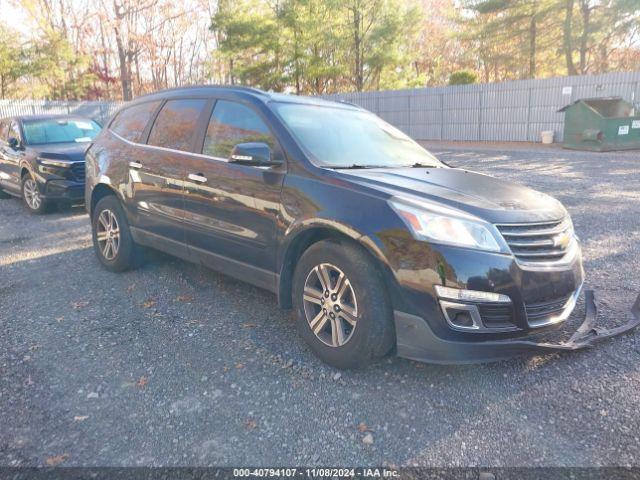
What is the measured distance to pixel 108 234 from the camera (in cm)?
501

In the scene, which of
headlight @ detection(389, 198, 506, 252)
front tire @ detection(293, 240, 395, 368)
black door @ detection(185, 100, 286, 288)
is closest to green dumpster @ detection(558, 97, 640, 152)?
black door @ detection(185, 100, 286, 288)

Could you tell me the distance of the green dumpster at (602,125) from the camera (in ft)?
50.6

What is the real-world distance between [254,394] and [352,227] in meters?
1.13

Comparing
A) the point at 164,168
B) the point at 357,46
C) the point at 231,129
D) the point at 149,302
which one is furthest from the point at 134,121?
the point at 357,46

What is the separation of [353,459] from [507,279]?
1.22 m

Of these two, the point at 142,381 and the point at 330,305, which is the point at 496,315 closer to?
the point at 330,305

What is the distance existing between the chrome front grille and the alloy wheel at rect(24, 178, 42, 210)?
7.80 metres

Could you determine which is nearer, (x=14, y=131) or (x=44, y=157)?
(x=44, y=157)

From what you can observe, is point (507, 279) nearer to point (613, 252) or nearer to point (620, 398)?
point (620, 398)

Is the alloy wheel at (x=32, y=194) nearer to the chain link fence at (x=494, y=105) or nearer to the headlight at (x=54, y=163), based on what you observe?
the headlight at (x=54, y=163)

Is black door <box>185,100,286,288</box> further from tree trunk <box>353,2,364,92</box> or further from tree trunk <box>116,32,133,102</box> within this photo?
tree trunk <box>116,32,133,102</box>

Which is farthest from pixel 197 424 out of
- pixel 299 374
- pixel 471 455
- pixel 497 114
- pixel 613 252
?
pixel 497 114

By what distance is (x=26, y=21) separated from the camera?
99.1ft

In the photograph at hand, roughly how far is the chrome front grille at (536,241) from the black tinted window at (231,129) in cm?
172
